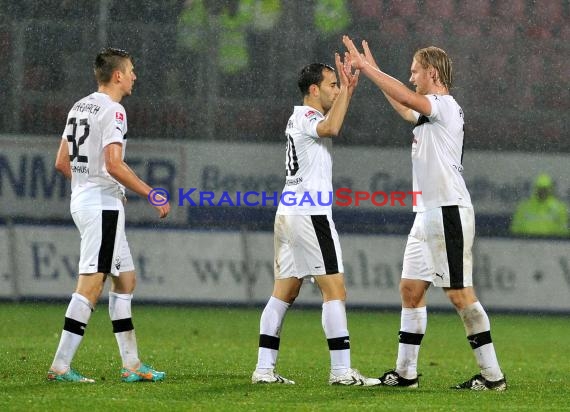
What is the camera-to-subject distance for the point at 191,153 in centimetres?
1523

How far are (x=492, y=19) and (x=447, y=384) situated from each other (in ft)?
35.5

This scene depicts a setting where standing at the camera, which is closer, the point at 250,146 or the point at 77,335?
the point at 77,335

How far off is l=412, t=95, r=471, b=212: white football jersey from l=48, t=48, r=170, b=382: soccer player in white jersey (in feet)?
4.68


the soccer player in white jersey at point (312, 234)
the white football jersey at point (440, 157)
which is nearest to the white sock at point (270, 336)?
the soccer player in white jersey at point (312, 234)

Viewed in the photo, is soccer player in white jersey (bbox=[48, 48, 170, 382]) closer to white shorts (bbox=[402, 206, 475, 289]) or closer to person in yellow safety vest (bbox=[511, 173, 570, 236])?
white shorts (bbox=[402, 206, 475, 289])

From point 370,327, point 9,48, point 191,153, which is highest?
point 9,48

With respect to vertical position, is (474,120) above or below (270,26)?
below

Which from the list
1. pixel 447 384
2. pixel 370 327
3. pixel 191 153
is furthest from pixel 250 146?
pixel 447 384

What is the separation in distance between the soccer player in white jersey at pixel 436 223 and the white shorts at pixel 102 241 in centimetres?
160

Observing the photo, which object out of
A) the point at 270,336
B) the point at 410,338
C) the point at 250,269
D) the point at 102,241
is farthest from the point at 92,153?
the point at 250,269

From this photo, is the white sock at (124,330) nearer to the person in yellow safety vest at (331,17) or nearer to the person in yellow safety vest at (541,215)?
the person in yellow safety vest at (541,215)

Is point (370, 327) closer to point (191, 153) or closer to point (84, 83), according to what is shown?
point (191, 153)

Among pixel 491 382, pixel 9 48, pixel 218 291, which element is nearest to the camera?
pixel 491 382

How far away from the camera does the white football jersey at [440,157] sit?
6.68 meters
